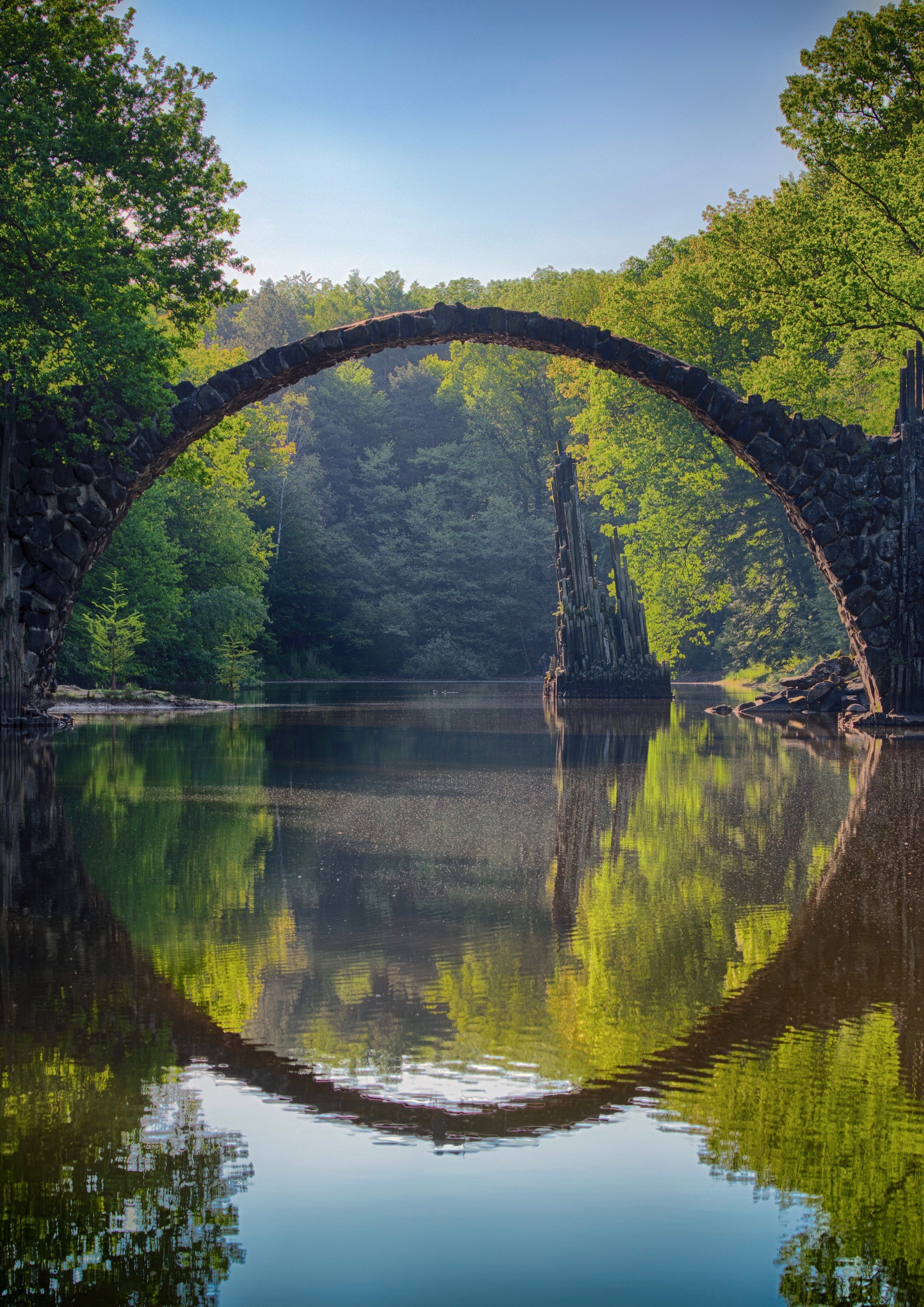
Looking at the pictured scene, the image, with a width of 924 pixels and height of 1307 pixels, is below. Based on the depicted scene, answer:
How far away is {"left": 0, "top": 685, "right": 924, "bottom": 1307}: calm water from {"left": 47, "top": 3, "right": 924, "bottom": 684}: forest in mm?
11874

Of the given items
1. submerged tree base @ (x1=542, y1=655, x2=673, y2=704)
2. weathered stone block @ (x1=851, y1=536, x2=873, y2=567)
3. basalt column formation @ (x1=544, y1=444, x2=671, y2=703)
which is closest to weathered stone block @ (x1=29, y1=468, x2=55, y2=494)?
weathered stone block @ (x1=851, y1=536, x2=873, y2=567)

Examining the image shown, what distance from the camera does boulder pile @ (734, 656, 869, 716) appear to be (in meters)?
21.8

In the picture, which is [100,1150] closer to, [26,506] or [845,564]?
[26,506]

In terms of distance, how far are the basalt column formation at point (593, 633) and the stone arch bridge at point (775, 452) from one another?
907 cm

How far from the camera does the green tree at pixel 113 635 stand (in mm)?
24641

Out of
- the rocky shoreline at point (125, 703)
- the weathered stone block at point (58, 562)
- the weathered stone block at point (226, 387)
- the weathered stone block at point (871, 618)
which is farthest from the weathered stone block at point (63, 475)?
the weathered stone block at point (871, 618)

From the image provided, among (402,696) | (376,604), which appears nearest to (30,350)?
(402,696)

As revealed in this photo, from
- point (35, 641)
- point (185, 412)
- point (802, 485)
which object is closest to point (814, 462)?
point (802, 485)

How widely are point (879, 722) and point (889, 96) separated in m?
15.7

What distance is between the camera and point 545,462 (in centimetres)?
6262

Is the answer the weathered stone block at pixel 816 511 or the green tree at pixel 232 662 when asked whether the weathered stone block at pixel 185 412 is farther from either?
the green tree at pixel 232 662

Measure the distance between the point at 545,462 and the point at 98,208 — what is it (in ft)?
152

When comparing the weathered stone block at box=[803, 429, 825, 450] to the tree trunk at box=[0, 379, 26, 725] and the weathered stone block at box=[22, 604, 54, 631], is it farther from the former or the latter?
the tree trunk at box=[0, 379, 26, 725]

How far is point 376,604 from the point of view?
171 ft
